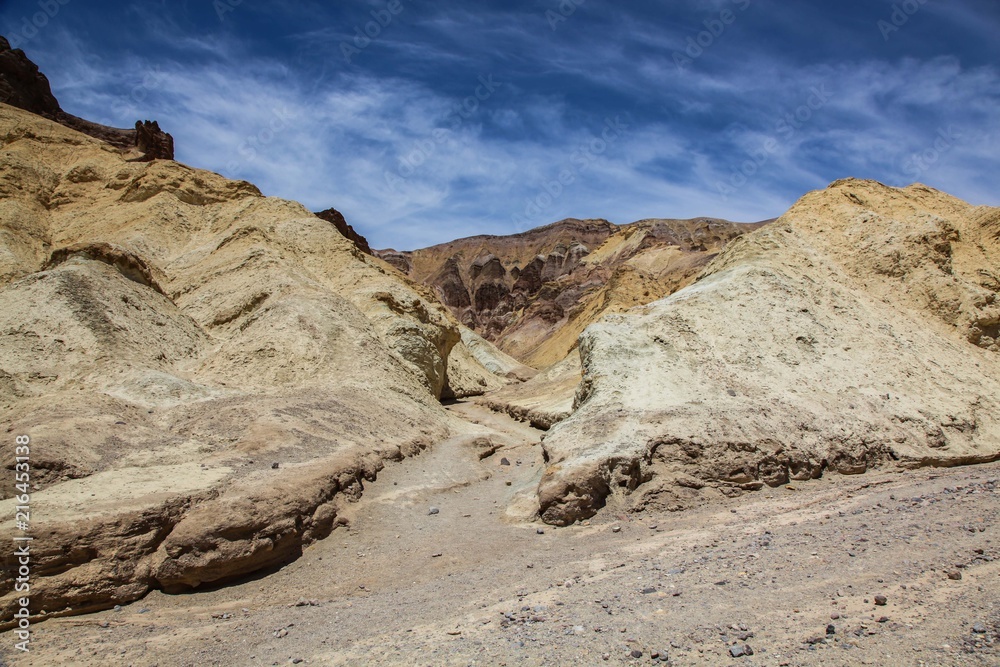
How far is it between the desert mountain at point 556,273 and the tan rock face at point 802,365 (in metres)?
18.0

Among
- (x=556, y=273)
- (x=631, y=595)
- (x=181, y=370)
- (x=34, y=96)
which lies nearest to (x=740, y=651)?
(x=631, y=595)

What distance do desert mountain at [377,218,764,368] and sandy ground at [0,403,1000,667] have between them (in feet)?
81.0

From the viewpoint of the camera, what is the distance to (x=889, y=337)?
454 inches

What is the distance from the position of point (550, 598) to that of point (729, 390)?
588 cm

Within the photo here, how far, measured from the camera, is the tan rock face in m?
8.53

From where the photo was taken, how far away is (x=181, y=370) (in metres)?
14.0

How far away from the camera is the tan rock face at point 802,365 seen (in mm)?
8531

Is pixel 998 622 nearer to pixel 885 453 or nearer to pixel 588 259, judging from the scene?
pixel 885 453

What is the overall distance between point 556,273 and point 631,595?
8185 cm

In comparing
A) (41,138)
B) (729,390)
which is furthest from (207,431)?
(41,138)

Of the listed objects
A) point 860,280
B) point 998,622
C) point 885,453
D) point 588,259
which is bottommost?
point 998,622

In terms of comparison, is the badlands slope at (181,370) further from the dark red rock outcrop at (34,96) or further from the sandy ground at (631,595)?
the dark red rock outcrop at (34,96)

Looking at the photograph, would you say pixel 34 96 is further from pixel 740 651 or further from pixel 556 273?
pixel 556 273

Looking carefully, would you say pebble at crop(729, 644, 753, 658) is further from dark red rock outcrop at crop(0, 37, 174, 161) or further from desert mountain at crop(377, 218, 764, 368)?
dark red rock outcrop at crop(0, 37, 174, 161)
